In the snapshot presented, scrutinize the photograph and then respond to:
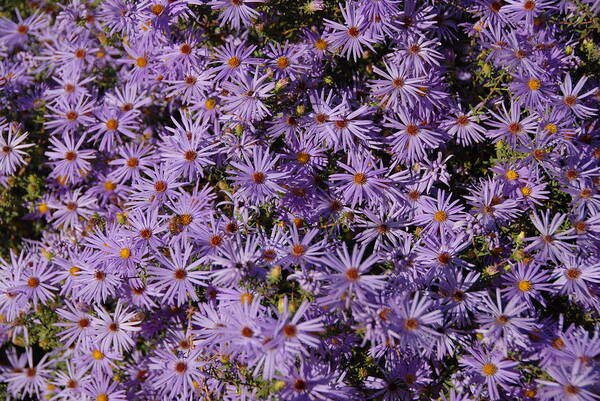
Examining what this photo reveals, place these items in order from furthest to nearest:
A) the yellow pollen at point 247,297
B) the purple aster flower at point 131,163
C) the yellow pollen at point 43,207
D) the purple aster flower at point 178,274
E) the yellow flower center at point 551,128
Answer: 1. the yellow pollen at point 43,207
2. the purple aster flower at point 131,163
3. the yellow flower center at point 551,128
4. the purple aster flower at point 178,274
5. the yellow pollen at point 247,297

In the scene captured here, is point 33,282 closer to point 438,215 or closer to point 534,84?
point 438,215

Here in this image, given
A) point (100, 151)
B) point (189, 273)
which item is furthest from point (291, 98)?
point (100, 151)

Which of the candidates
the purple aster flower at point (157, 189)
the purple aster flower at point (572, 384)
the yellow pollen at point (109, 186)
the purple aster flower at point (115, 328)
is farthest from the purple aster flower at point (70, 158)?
the purple aster flower at point (572, 384)

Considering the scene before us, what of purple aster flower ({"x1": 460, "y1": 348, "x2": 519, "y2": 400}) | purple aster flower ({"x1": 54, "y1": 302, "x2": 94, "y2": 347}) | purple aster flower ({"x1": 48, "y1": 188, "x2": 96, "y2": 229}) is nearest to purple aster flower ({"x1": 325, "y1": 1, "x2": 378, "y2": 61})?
purple aster flower ({"x1": 460, "y1": 348, "x2": 519, "y2": 400})

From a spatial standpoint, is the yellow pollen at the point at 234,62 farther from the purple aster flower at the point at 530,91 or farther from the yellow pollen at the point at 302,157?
the purple aster flower at the point at 530,91

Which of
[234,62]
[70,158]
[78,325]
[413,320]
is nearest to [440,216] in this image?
[413,320]

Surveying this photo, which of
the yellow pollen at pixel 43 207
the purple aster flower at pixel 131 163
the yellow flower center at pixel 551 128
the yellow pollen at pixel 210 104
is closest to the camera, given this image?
the yellow flower center at pixel 551 128

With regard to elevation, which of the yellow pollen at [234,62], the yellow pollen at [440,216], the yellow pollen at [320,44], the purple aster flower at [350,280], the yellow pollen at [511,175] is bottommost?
the purple aster flower at [350,280]

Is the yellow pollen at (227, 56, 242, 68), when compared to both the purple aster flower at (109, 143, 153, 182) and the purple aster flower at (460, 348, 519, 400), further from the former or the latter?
the purple aster flower at (460, 348, 519, 400)

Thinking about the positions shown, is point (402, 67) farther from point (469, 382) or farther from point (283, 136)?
point (469, 382)
